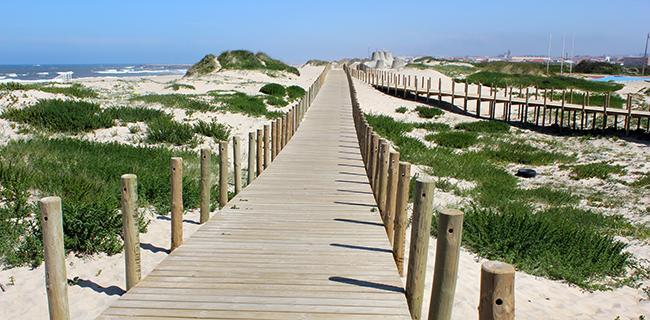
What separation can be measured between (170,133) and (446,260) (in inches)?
512

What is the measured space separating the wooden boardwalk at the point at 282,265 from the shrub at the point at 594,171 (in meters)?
8.29

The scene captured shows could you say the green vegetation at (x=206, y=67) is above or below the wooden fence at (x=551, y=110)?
above

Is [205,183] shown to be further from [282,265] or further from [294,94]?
[294,94]

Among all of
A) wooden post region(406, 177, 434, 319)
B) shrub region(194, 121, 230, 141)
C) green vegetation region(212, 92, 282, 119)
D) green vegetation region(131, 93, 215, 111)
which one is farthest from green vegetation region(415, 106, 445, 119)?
wooden post region(406, 177, 434, 319)

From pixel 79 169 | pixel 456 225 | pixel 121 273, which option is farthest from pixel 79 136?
pixel 456 225

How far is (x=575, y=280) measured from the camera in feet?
21.7

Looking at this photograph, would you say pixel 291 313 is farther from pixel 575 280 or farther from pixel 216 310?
pixel 575 280

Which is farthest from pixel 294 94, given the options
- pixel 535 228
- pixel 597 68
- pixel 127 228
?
pixel 597 68

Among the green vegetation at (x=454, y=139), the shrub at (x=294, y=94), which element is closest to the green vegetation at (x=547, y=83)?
the shrub at (x=294, y=94)

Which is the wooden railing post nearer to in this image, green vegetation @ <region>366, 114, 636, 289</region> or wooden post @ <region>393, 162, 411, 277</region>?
A: wooden post @ <region>393, 162, 411, 277</region>

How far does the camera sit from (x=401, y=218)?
589 cm

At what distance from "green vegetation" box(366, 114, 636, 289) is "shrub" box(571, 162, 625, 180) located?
1.82 m

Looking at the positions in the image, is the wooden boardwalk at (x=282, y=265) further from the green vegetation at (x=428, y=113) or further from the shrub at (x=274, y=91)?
the shrub at (x=274, y=91)

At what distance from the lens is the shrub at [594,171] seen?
14.2m
